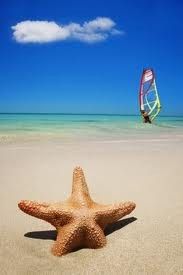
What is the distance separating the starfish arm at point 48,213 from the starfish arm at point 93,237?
18 cm

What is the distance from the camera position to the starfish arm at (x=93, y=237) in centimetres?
262

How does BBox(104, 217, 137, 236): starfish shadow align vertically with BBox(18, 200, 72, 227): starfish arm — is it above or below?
below

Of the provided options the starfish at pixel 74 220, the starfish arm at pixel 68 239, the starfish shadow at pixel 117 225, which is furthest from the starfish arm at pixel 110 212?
the starfish arm at pixel 68 239

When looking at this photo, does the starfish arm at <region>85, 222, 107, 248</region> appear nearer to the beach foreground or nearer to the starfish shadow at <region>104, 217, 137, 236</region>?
the beach foreground

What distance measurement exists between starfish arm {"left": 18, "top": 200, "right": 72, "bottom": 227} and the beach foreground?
0.76ft

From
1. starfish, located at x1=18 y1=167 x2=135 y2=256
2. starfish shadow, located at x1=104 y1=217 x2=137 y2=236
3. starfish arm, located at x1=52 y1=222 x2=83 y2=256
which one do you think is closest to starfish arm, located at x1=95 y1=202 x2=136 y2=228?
starfish, located at x1=18 y1=167 x2=135 y2=256

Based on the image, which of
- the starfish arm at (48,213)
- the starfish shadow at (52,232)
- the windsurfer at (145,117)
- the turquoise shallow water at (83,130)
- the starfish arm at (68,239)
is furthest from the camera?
the windsurfer at (145,117)

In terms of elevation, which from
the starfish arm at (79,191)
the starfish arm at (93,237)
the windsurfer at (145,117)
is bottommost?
the starfish arm at (93,237)

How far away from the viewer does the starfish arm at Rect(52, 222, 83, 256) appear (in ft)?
8.33

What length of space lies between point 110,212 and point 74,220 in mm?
348

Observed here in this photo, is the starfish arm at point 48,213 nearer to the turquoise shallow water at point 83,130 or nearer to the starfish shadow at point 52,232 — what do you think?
the starfish shadow at point 52,232

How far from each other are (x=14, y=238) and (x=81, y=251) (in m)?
0.61

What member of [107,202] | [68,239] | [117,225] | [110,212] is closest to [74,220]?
[68,239]

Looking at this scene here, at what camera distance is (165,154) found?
673 centimetres
